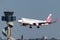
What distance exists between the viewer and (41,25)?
519ft

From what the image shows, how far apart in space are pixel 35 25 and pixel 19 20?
8.64 m

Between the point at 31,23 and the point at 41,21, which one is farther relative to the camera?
the point at 41,21

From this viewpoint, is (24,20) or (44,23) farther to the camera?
(44,23)

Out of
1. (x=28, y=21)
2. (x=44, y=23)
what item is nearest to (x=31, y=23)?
(x=28, y=21)

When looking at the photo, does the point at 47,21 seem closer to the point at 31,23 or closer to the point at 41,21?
the point at 41,21

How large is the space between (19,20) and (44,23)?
13.6m

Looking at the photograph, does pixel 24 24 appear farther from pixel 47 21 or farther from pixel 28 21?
pixel 47 21

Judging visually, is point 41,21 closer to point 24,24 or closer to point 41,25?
point 41,25

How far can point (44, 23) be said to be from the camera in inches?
6383

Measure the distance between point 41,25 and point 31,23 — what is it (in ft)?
29.5

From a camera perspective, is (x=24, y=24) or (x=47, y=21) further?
(x=47, y=21)

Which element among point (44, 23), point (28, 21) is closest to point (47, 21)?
point (44, 23)

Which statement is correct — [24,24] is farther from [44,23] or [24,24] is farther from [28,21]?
[44,23]

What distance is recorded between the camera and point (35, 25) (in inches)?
6083
